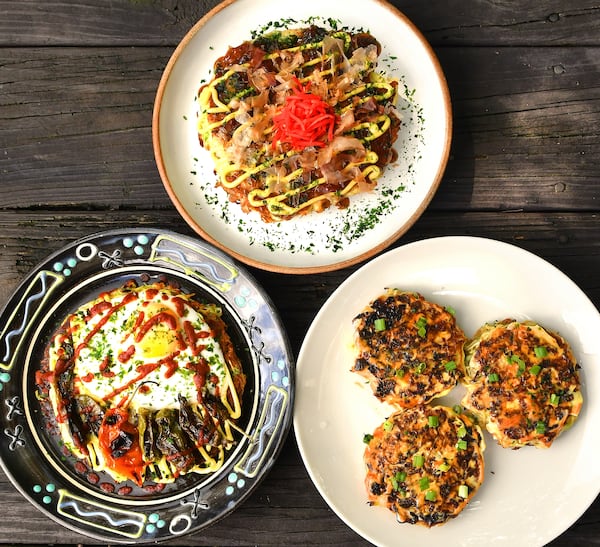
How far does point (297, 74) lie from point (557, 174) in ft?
5.31

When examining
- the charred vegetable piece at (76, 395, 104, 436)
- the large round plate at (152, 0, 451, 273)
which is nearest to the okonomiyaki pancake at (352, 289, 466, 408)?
the large round plate at (152, 0, 451, 273)

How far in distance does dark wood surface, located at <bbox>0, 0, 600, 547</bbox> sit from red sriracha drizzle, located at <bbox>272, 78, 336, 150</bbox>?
829mm

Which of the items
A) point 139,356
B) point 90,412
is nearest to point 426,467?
point 139,356

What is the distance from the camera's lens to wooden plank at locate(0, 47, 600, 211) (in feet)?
11.7

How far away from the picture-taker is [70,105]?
11.8 ft

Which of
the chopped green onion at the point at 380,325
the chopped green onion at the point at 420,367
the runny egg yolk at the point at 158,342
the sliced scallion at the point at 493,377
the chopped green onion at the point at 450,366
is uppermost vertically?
the runny egg yolk at the point at 158,342

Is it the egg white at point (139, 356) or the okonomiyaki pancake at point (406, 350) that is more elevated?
the egg white at point (139, 356)

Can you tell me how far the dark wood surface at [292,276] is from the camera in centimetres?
357

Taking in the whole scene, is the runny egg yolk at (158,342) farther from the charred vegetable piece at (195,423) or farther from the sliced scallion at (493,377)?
the sliced scallion at (493,377)

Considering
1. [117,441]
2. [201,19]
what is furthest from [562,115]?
[117,441]

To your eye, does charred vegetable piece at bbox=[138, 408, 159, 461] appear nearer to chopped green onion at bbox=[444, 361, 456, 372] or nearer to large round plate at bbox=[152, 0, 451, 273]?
large round plate at bbox=[152, 0, 451, 273]

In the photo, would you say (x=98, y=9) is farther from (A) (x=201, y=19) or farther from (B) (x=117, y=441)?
(B) (x=117, y=441)

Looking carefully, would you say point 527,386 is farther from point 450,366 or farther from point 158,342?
point 158,342

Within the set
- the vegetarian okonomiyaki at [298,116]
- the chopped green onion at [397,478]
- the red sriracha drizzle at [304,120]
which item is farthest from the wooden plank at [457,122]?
the chopped green onion at [397,478]
